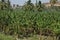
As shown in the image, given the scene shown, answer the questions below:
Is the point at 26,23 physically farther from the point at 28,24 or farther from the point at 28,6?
the point at 28,6

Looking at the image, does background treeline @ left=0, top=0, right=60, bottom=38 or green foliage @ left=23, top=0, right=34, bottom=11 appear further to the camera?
green foliage @ left=23, top=0, right=34, bottom=11

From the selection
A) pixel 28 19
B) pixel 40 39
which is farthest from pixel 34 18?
pixel 40 39

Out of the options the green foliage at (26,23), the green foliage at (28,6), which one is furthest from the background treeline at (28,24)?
the green foliage at (28,6)

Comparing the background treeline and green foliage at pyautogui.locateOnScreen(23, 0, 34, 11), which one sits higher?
the background treeline

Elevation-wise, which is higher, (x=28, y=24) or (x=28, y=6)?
(x=28, y=24)

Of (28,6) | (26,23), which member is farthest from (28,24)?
(28,6)

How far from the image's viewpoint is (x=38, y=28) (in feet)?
48.1

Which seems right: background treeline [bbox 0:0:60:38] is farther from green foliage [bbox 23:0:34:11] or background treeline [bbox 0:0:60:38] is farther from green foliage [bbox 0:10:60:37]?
green foliage [bbox 23:0:34:11]

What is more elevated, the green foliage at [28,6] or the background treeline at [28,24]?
the background treeline at [28,24]

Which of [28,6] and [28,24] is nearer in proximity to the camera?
[28,24]

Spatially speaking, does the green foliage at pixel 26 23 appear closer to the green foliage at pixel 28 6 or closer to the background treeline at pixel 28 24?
the background treeline at pixel 28 24

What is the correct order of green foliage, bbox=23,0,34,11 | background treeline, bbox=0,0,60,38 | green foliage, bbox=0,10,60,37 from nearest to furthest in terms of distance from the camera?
1. background treeline, bbox=0,0,60,38
2. green foliage, bbox=0,10,60,37
3. green foliage, bbox=23,0,34,11

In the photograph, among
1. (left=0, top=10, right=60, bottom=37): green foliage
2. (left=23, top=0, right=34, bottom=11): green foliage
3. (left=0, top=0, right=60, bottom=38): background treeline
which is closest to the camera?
(left=0, top=0, right=60, bottom=38): background treeline

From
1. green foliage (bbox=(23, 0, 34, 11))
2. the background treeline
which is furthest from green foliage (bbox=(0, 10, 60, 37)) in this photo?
green foliage (bbox=(23, 0, 34, 11))
